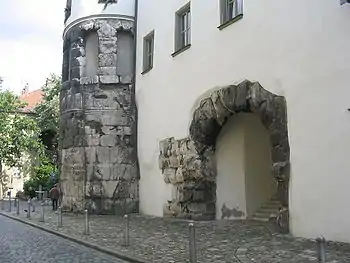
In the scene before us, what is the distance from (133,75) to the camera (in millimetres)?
18656

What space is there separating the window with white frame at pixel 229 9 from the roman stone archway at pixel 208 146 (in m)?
1.91

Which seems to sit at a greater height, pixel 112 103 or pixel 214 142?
pixel 112 103

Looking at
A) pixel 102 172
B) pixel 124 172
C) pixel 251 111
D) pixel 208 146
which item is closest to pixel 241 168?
pixel 208 146

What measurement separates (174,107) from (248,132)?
7.92 feet

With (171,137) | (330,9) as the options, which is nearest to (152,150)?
(171,137)

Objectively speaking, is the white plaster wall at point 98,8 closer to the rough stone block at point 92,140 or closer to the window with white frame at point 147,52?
the window with white frame at point 147,52

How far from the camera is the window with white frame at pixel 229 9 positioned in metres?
12.9

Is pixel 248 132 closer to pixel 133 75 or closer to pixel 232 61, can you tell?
pixel 232 61

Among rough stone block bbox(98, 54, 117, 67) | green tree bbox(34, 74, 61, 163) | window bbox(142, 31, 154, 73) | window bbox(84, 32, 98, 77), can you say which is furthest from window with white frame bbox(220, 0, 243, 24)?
green tree bbox(34, 74, 61, 163)

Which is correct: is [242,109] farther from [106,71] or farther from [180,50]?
[106,71]

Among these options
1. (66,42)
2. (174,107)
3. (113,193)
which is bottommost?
(113,193)

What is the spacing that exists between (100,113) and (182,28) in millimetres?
4484

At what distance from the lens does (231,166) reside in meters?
14.7

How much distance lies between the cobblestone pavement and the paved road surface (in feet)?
1.57
